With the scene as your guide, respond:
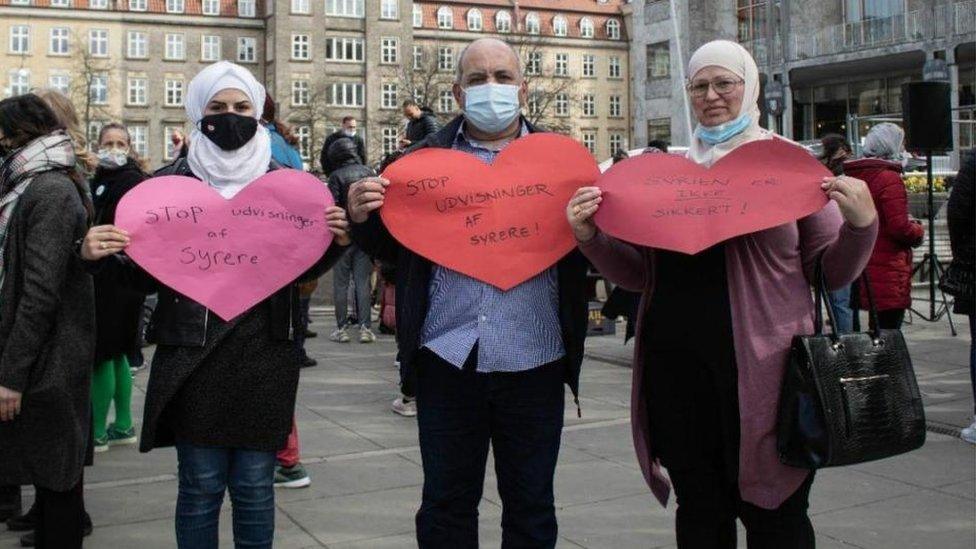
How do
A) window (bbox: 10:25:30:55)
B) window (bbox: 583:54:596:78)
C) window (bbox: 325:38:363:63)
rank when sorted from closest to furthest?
window (bbox: 10:25:30:55), window (bbox: 325:38:363:63), window (bbox: 583:54:596:78)

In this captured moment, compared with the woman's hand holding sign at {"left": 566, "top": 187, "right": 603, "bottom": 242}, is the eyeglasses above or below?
above

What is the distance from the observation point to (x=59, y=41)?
7588 cm

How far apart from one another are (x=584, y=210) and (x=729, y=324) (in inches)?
21.2

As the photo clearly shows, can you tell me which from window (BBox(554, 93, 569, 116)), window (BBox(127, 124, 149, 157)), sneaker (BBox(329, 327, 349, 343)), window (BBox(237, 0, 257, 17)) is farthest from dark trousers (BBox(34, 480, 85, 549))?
window (BBox(237, 0, 257, 17))

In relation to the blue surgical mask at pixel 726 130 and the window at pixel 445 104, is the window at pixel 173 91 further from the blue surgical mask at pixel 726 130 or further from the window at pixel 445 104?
the blue surgical mask at pixel 726 130

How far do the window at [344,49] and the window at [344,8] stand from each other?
Answer: 1881 mm

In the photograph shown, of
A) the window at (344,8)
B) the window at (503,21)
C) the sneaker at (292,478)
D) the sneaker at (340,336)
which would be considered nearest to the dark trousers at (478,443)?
the sneaker at (292,478)

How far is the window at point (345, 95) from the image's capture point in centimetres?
7800

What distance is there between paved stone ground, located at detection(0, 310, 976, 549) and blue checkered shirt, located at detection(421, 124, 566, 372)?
1.72m

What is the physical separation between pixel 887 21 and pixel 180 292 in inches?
1378

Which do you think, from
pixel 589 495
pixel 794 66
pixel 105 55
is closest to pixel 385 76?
pixel 105 55

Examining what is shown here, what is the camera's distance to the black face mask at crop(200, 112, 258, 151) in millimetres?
3391

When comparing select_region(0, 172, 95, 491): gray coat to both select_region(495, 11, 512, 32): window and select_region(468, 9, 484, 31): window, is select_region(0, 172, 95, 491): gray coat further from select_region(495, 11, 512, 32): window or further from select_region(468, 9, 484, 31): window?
select_region(468, 9, 484, 31): window

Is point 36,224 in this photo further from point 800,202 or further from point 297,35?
point 297,35
